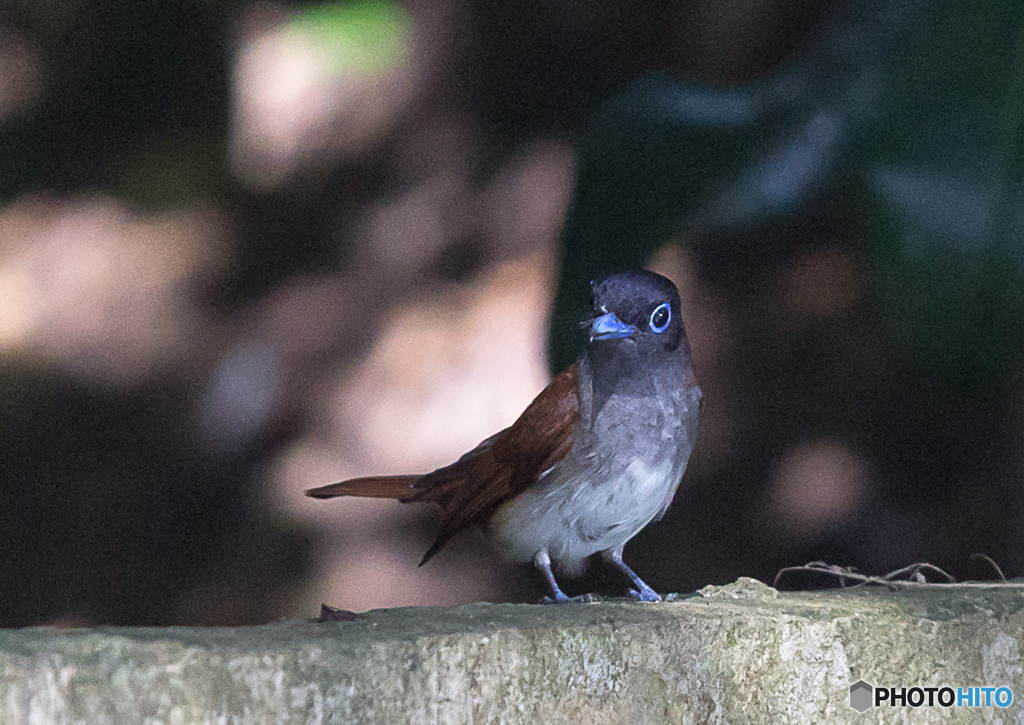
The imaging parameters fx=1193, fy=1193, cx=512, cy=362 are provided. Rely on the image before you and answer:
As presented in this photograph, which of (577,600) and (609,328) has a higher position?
(609,328)

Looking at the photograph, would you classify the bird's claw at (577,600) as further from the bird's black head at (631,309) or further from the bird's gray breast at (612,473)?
the bird's black head at (631,309)

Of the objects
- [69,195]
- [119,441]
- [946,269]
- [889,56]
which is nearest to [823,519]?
[946,269]

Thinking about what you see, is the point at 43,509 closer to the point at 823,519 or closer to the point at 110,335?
the point at 110,335

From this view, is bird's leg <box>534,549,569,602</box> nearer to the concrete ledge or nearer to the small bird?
the small bird

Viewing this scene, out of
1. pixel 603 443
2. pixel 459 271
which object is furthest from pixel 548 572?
pixel 459 271

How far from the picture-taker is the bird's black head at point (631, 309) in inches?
80.2

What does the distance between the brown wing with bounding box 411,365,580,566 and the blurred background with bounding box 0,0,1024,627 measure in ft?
1.82

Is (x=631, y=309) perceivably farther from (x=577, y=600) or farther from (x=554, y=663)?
(x=554, y=663)

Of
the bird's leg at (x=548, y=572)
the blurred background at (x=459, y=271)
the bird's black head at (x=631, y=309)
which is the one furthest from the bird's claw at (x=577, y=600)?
the blurred background at (x=459, y=271)

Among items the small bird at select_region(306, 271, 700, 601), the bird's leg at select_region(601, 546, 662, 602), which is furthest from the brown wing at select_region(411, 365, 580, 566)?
the bird's leg at select_region(601, 546, 662, 602)

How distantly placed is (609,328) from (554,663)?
2.02 ft

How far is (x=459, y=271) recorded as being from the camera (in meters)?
2.78

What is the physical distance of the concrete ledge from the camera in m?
1.34

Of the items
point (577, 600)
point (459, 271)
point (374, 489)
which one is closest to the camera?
point (577, 600)
